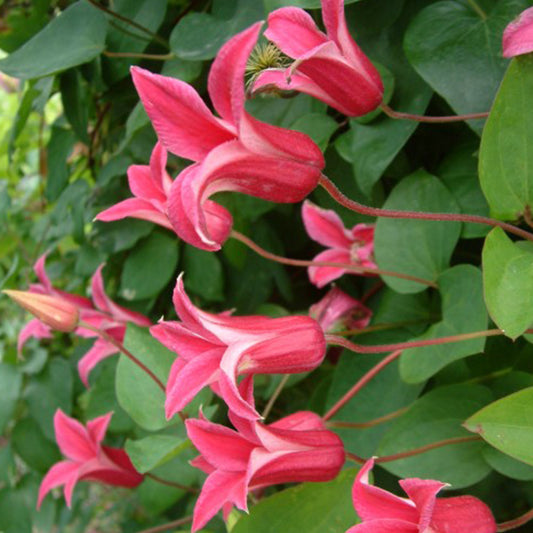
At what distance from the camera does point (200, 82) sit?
2.40ft

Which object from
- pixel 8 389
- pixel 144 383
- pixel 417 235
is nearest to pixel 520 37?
pixel 417 235

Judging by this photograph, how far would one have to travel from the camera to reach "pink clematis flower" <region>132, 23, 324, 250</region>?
0.33 m

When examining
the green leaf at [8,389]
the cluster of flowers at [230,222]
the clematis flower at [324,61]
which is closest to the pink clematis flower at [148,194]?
the cluster of flowers at [230,222]

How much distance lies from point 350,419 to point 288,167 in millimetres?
300

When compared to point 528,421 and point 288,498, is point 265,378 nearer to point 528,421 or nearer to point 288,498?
point 288,498

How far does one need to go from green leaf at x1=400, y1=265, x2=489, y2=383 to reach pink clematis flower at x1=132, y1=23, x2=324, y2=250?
175mm

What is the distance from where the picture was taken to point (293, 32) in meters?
0.42

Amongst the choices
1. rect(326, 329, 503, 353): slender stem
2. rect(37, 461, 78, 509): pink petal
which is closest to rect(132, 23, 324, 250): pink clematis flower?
rect(326, 329, 503, 353): slender stem

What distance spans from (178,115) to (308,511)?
282 millimetres

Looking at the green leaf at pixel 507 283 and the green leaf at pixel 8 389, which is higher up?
the green leaf at pixel 507 283

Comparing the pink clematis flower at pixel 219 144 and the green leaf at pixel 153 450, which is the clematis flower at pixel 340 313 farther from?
the pink clematis flower at pixel 219 144

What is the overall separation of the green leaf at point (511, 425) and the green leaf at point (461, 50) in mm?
194

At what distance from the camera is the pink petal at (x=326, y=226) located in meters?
0.63

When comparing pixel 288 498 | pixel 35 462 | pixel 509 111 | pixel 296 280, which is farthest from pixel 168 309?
pixel 509 111
